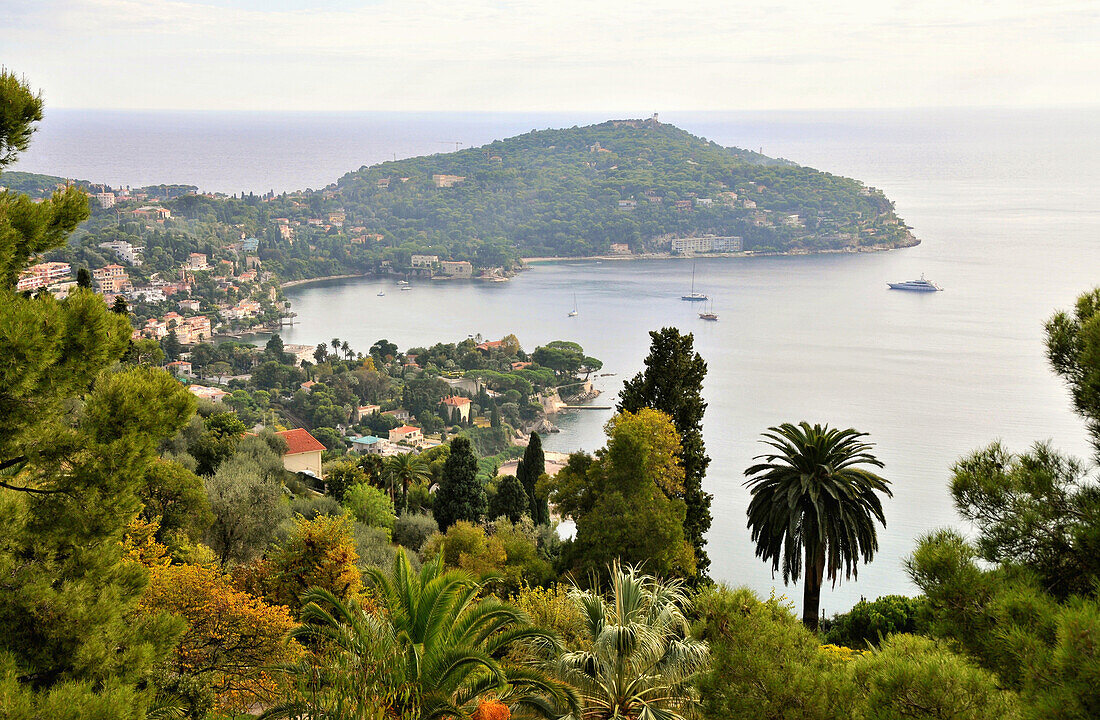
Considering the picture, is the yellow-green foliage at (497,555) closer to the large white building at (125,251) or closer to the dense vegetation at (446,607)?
Result: the dense vegetation at (446,607)

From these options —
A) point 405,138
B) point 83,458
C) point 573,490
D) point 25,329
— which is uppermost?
point 405,138

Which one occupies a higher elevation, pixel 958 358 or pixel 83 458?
pixel 83 458

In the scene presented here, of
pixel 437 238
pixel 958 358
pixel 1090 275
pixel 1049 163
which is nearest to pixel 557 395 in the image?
pixel 958 358

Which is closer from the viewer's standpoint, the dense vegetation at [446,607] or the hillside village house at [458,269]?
the dense vegetation at [446,607]

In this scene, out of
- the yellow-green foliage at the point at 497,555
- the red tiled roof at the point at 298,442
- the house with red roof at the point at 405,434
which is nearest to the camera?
the yellow-green foliage at the point at 497,555

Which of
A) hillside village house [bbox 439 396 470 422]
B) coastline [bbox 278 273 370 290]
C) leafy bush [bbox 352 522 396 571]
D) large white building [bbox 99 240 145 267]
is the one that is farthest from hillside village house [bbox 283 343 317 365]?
leafy bush [bbox 352 522 396 571]

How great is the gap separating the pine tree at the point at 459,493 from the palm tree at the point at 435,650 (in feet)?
22.0

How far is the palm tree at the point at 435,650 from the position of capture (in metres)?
3.31

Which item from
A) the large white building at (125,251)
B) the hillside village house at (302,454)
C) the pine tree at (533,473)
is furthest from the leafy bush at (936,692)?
the large white building at (125,251)

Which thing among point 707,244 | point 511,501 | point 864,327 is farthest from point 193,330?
point 707,244

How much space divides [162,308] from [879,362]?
1312 inches

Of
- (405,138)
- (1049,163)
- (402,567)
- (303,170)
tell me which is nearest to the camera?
(402,567)

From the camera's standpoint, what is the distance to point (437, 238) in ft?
222

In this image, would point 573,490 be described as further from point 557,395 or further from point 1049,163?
point 1049,163
